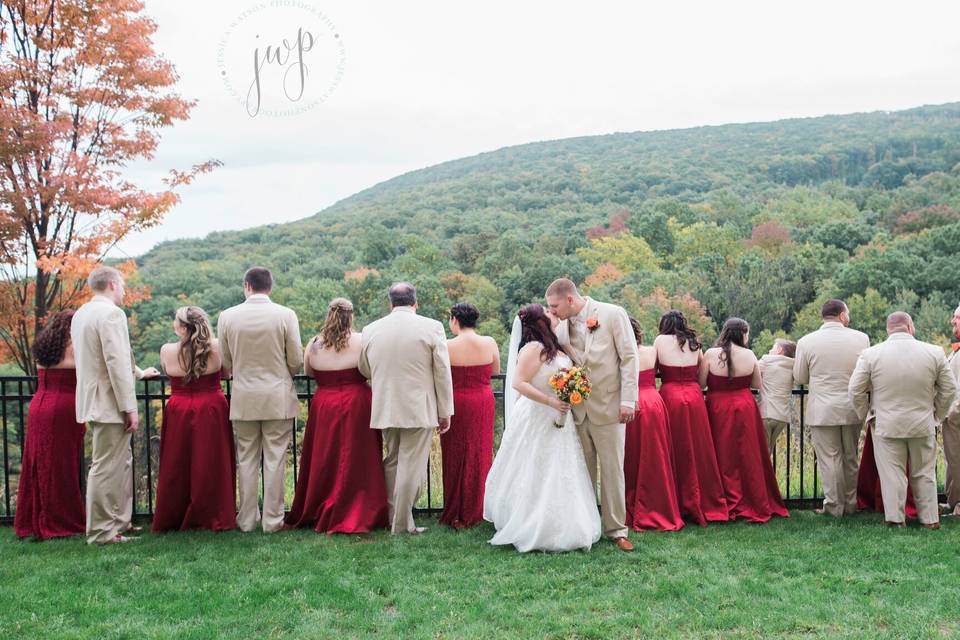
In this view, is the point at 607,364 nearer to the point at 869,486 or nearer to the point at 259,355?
the point at 259,355

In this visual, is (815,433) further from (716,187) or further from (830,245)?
(716,187)

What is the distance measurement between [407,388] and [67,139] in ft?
18.3

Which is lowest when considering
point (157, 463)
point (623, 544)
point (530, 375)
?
point (157, 463)

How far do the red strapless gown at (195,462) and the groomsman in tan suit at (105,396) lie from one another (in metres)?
0.31

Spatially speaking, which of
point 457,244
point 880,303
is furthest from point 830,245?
point 457,244

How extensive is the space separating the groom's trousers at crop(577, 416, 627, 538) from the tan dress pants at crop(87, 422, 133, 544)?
3400 mm

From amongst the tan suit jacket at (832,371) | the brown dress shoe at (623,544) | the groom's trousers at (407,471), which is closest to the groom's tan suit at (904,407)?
the tan suit jacket at (832,371)

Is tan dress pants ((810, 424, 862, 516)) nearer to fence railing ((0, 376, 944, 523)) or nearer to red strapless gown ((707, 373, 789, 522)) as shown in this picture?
fence railing ((0, 376, 944, 523))

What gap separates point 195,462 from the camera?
659 cm

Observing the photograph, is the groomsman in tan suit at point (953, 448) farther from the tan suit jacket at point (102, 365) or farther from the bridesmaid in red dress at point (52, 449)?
the bridesmaid in red dress at point (52, 449)

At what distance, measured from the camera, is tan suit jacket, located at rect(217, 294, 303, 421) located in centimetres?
649

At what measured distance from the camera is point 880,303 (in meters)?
41.0

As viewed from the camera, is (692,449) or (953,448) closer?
(692,449)

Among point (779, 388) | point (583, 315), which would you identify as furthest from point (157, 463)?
point (779, 388)
